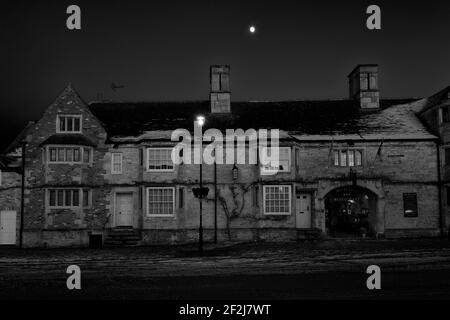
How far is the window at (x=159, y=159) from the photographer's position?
2998 centimetres

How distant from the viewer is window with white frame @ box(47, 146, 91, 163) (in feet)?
96.2

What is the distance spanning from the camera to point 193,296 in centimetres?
1103

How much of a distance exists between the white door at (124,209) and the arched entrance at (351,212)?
14311 millimetres

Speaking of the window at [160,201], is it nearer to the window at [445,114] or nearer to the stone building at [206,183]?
the stone building at [206,183]

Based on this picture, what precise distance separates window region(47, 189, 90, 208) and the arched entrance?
17.6m

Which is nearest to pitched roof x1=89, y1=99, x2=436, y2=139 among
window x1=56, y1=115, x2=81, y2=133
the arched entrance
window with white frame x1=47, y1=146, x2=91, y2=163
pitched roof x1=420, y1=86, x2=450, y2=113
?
pitched roof x1=420, y1=86, x2=450, y2=113

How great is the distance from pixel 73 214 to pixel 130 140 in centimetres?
611

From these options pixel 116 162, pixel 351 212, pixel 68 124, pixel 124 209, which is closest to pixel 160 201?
pixel 124 209

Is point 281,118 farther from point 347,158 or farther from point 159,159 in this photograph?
Result: point 159,159

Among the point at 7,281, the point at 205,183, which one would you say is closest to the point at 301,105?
the point at 205,183

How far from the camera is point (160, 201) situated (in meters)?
29.8

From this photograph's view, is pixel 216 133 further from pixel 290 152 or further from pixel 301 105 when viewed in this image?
pixel 301 105

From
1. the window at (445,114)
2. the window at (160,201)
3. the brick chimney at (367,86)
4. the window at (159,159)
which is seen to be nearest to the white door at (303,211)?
the window at (160,201)

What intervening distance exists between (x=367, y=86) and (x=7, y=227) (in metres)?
28.0
